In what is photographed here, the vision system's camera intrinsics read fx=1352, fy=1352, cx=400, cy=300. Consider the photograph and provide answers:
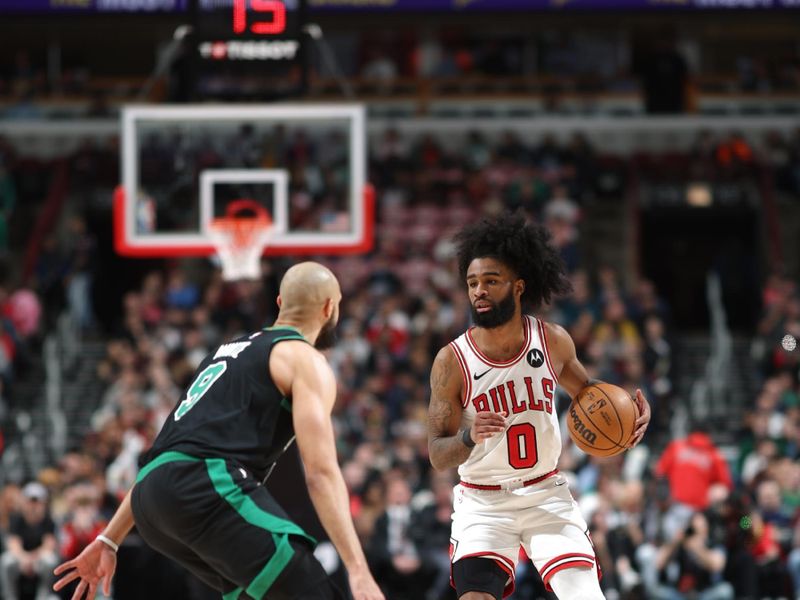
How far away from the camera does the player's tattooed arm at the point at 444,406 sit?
249 inches

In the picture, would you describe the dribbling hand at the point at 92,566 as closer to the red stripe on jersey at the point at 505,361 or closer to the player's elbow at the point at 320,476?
the player's elbow at the point at 320,476

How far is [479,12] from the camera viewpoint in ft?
57.5

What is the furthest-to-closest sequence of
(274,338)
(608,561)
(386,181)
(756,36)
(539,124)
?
(756,36), (539,124), (386,181), (608,561), (274,338)

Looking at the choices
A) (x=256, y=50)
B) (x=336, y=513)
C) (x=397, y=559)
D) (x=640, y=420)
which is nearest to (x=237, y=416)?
(x=336, y=513)

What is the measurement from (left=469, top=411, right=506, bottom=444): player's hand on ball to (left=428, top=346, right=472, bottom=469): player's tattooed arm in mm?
352

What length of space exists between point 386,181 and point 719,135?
18.4ft

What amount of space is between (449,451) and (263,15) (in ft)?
22.5

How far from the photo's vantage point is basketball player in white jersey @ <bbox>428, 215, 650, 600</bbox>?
20.9 feet

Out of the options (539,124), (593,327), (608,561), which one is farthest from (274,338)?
(539,124)

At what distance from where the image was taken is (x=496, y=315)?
6457 millimetres

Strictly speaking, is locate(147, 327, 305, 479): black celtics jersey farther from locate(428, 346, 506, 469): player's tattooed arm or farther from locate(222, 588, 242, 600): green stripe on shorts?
locate(428, 346, 506, 469): player's tattooed arm

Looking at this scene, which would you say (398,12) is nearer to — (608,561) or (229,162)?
(229,162)

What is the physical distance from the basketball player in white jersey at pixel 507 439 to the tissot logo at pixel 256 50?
5.94m

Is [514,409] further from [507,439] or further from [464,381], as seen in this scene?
[464,381]
